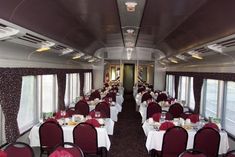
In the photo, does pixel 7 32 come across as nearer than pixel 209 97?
Yes

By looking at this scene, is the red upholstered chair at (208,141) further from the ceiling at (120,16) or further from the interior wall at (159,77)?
the interior wall at (159,77)

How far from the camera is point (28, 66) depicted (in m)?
6.97

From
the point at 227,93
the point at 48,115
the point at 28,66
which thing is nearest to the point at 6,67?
the point at 28,66

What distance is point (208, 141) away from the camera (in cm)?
617

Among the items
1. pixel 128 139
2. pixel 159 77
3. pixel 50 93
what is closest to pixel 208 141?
pixel 128 139

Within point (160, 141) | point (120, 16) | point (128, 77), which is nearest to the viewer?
point (160, 141)

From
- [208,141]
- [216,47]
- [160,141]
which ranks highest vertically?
[216,47]

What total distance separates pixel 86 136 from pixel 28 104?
8.24 feet

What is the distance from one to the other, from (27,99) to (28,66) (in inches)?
53.1

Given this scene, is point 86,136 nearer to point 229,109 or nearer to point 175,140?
point 175,140

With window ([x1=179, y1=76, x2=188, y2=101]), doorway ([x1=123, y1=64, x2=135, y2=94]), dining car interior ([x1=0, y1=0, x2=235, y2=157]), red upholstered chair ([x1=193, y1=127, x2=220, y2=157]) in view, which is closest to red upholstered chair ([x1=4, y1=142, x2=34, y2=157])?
dining car interior ([x1=0, y1=0, x2=235, y2=157])

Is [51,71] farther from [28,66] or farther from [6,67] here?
[6,67]

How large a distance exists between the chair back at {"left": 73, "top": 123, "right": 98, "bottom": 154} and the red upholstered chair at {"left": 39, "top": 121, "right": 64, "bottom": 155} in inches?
12.8

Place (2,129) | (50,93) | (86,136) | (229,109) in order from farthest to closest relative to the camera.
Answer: (50,93) < (229,109) < (86,136) < (2,129)
